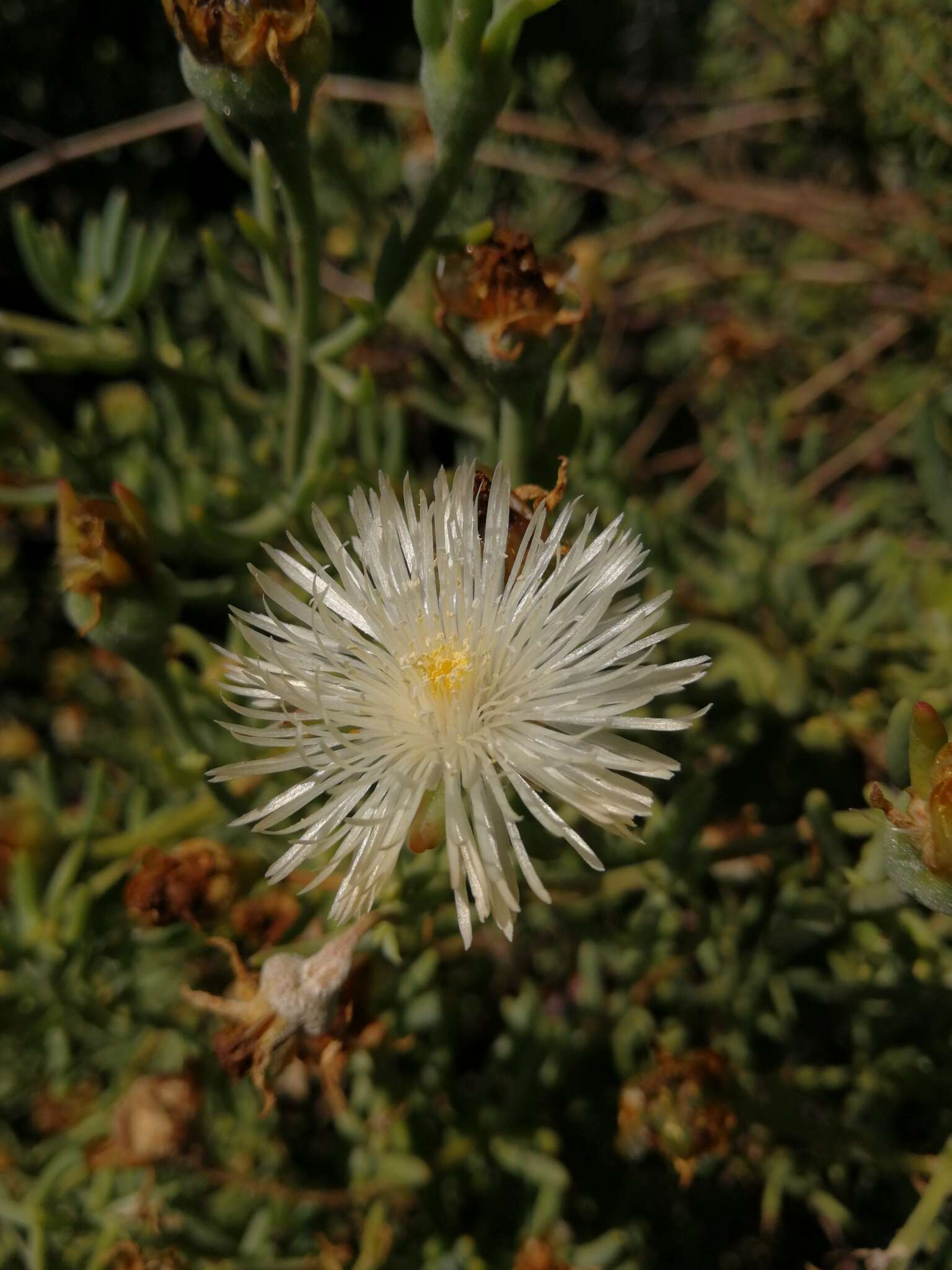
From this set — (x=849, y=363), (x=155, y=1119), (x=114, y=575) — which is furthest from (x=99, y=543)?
(x=849, y=363)

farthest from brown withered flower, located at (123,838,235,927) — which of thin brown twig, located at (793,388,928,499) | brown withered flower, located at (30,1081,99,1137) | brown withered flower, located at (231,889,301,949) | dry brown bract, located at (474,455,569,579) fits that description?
thin brown twig, located at (793,388,928,499)

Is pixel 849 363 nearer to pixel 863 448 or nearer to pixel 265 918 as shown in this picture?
pixel 863 448

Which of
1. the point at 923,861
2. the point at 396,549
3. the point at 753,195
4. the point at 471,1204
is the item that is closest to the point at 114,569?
the point at 396,549

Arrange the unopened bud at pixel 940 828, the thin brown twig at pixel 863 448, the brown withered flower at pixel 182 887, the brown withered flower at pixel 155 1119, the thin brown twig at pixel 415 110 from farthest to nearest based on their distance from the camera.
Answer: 1. the thin brown twig at pixel 863 448
2. the thin brown twig at pixel 415 110
3. the brown withered flower at pixel 155 1119
4. the brown withered flower at pixel 182 887
5. the unopened bud at pixel 940 828

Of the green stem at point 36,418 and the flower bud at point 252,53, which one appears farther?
the green stem at point 36,418

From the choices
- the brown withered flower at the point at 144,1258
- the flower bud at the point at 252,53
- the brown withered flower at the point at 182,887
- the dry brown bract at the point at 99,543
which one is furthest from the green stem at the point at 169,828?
the flower bud at the point at 252,53

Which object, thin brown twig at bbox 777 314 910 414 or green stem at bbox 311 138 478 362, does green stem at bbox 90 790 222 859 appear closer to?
green stem at bbox 311 138 478 362

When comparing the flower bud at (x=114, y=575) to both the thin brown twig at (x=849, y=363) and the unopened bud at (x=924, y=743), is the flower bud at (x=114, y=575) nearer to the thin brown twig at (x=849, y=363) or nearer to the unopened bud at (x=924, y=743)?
the unopened bud at (x=924, y=743)
